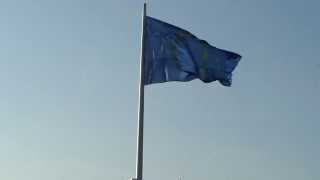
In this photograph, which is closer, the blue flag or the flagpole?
the flagpole

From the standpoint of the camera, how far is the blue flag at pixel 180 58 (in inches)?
1395

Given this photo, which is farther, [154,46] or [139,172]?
[154,46]

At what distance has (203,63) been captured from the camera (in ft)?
120

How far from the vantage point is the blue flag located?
3544 cm

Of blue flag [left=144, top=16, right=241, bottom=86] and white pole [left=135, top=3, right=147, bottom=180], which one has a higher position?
blue flag [left=144, top=16, right=241, bottom=86]

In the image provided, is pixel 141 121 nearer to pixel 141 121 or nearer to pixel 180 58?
pixel 141 121

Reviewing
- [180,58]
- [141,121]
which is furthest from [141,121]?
[180,58]

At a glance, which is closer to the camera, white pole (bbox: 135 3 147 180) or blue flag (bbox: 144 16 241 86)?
white pole (bbox: 135 3 147 180)

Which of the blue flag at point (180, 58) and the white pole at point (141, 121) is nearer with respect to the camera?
the white pole at point (141, 121)

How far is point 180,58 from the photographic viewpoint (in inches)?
1425

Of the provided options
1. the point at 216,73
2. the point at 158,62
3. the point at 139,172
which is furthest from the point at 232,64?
the point at 139,172

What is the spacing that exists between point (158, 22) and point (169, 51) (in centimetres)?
126

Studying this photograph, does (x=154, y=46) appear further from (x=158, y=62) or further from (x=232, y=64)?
(x=232, y=64)

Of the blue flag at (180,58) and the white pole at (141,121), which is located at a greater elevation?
the blue flag at (180,58)
